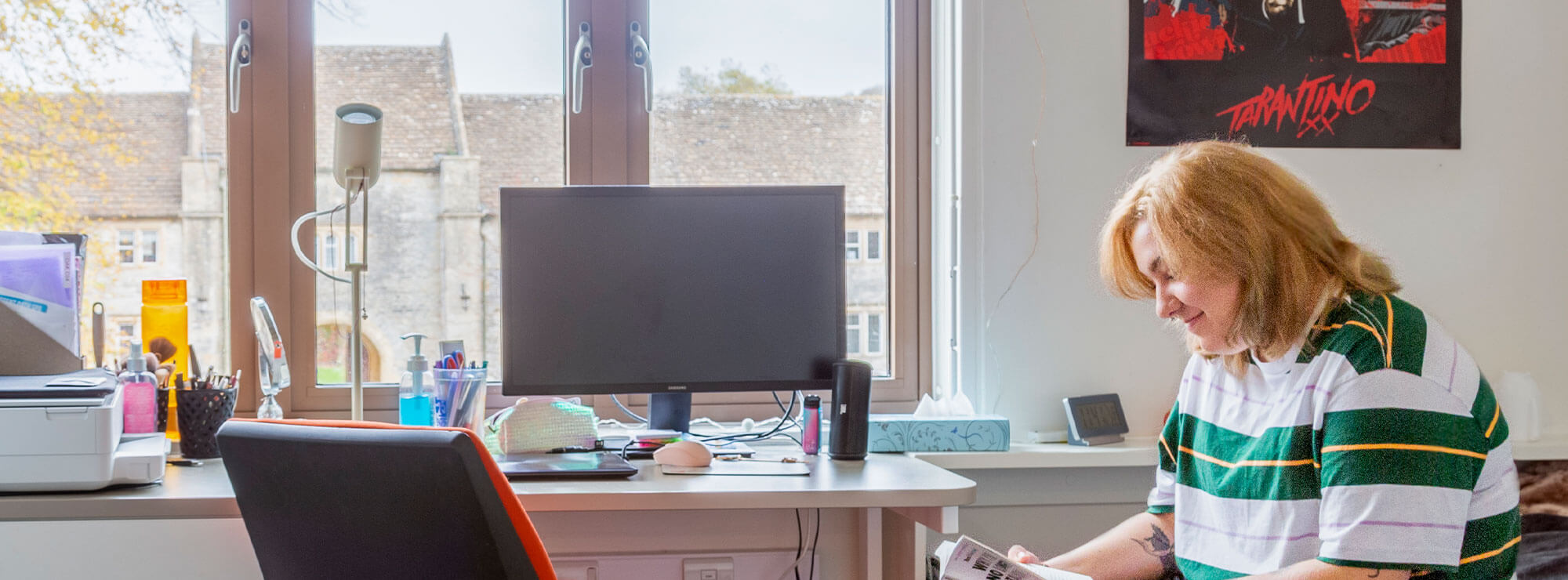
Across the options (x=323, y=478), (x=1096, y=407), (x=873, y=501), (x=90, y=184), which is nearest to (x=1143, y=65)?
(x=1096, y=407)

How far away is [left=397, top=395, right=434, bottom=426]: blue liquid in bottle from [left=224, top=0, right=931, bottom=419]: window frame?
37cm

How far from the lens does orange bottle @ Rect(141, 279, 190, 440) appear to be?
6.54 ft

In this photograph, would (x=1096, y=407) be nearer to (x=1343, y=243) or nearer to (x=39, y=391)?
(x=1343, y=243)

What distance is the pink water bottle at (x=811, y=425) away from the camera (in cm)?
181

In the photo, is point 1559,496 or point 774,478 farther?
point 1559,496

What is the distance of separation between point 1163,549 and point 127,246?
1970 mm

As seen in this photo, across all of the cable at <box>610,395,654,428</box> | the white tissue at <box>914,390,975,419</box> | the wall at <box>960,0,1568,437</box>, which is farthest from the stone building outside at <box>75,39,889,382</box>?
the white tissue at <box>914,390,975,419</box>

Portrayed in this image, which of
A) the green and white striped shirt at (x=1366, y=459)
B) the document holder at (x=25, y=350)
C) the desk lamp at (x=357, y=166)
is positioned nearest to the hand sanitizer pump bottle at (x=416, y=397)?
the desk lamp at (x=357, y=166)

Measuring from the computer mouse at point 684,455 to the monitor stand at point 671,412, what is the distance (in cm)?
29

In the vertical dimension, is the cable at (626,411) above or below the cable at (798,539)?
above

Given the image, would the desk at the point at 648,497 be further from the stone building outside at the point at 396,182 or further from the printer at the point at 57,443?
the stone building outside at the point at 396,182

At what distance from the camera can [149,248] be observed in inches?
85.1

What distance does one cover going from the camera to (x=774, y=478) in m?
1.58

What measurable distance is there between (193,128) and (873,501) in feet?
5.16
